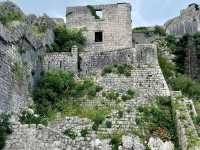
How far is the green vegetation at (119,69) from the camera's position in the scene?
32.0m

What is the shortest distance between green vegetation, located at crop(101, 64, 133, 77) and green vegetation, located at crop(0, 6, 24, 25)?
4620 millimetres

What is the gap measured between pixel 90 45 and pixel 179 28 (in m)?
7.08

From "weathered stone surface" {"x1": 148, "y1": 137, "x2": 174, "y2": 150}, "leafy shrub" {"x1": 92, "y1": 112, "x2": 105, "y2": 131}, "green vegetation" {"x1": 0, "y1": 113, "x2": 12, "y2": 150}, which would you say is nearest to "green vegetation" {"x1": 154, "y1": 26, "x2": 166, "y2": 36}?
"leafy shrub" {"x1": 92, "y1": 112, "x2": 105, "y2": 131}

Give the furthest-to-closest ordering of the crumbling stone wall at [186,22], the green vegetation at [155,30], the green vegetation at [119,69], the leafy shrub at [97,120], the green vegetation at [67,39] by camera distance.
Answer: the crumbling stone wall at [186,22]
the green vegetation at [155,30]
the green vegetation at [67,39]
the green vegetation at [119,69]
the leafy shrub at [97,120]

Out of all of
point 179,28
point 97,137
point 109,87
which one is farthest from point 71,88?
point 179,28

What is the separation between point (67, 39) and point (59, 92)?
4984mm

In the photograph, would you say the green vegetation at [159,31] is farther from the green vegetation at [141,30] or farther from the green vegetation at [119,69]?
the green vegetation at [119,69]

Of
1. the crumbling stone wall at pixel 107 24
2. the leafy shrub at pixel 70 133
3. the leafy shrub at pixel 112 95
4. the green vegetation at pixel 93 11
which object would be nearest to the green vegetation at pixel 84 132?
the leafy shrub at pixel 70 133

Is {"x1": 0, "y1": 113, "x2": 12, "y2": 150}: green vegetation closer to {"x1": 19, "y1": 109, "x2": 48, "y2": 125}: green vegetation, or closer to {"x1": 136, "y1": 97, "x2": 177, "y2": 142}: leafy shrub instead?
{"x1": 19, "y1": 109, "x2": 48, "y2": 125}: green vegetation

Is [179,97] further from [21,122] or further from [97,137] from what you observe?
[21,122]

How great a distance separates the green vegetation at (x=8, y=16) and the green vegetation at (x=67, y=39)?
8.26 feet

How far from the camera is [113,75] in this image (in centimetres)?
3203

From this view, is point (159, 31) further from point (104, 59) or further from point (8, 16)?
point (8, 16)

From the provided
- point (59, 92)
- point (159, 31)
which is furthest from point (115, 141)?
point (159, 31)
